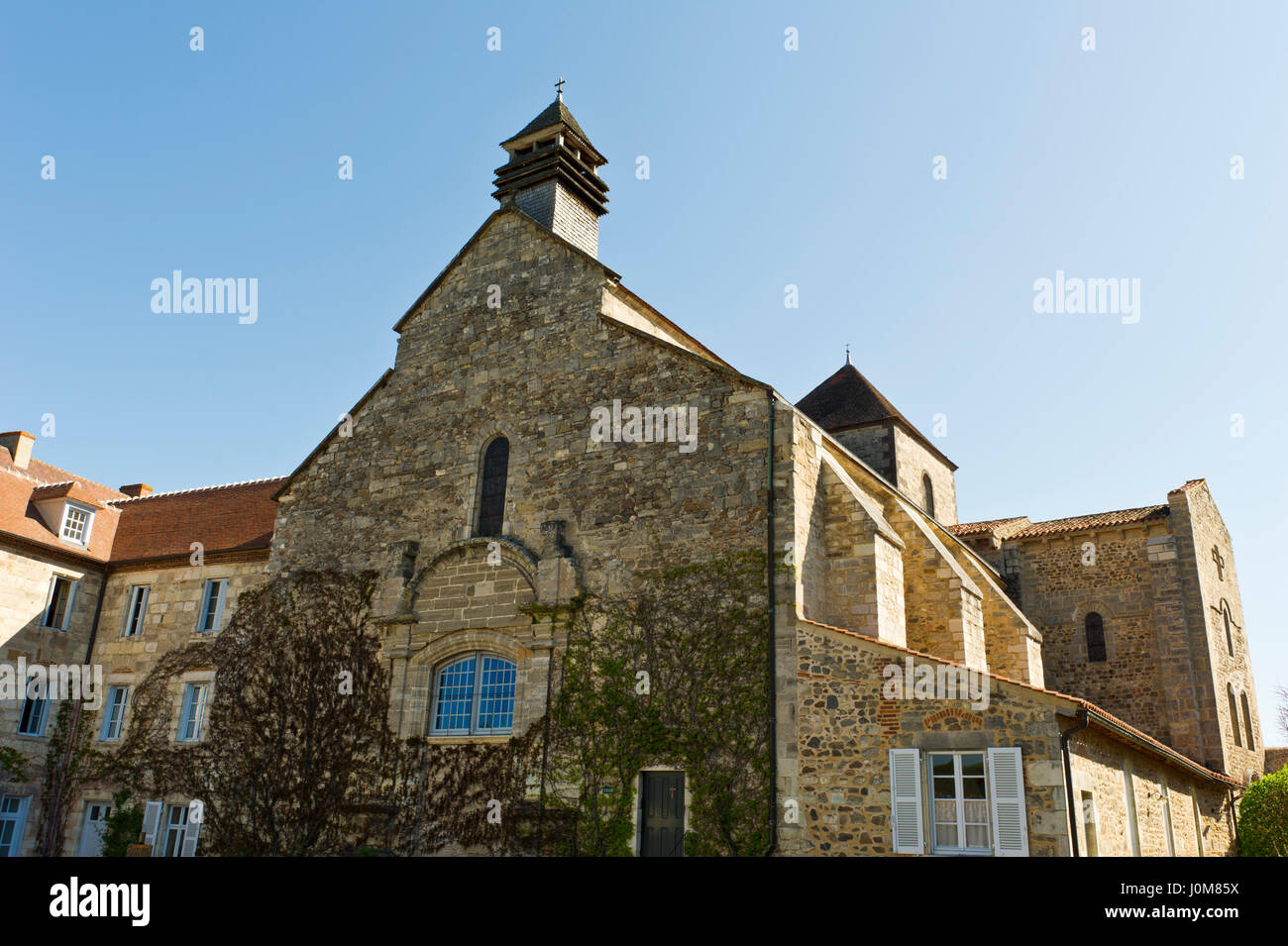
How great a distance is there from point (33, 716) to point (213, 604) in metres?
4.23

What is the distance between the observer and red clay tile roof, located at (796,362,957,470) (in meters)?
27.6

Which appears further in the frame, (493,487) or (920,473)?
(920,473)

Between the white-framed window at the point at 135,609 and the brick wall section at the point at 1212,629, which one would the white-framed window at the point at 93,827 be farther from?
the brick wall section at the point at 1212,629

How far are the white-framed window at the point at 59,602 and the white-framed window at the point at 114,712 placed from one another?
1954 mm

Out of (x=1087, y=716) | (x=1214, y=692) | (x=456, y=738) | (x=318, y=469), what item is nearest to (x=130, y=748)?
(x=318, y=469)

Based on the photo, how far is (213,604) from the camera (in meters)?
19.9

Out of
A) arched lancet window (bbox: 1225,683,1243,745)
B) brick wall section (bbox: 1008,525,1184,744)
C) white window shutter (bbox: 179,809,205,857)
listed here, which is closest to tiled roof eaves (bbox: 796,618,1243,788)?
brick wall section (bbox: 1008,525,1184,744)

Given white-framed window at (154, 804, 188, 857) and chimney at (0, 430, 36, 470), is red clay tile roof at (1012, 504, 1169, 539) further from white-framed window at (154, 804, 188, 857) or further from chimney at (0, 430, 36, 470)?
chimney at (0, 430, 36, 470)

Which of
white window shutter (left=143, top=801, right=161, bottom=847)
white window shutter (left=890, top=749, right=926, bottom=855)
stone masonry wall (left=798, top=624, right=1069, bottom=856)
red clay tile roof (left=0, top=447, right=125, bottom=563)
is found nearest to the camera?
stone masonry wall (left=798, top=624, right=1069, bottom=856)

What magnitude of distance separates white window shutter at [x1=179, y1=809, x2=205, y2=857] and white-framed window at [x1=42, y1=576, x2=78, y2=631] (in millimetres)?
6084

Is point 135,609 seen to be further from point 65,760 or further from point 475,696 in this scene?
point 475,696

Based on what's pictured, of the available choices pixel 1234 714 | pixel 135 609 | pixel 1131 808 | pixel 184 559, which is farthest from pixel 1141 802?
pixel 135 609
